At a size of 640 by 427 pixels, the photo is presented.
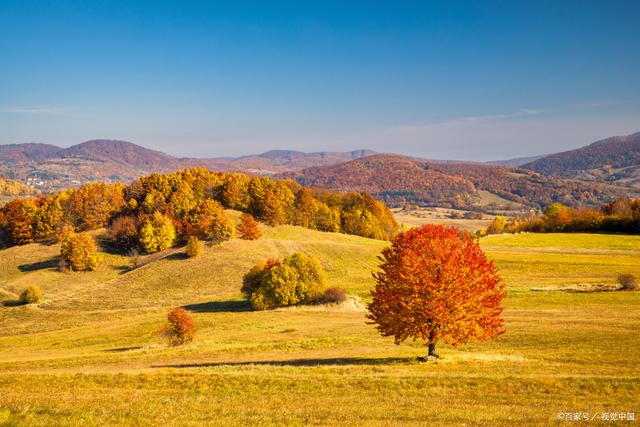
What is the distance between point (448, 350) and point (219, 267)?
206ft

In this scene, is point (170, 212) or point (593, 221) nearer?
point (170, 212)

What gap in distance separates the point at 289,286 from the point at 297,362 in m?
33.8

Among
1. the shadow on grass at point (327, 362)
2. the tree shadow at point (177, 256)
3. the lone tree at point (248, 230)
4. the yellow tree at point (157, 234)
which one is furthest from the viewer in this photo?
the lone tree at point (248, 230)

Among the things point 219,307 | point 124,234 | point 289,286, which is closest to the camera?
point 289,286

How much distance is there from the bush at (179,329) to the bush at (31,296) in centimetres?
4619

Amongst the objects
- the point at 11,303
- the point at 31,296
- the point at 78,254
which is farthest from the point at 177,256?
the point at 11,303

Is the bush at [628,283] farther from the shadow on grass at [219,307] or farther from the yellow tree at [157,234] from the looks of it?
the yellow tree at [157,234]

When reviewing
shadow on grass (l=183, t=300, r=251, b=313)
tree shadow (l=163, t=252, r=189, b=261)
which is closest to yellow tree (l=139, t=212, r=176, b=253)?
tree shadow (l=163, t=252, r=189, b=261)

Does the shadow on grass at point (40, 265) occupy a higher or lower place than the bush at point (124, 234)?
lower

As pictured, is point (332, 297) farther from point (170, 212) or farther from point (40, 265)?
point (40, 265)

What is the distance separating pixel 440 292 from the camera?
1132 inches

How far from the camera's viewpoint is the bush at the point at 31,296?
78312 millimetres

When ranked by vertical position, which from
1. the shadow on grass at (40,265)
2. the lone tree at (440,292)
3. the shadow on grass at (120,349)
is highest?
the lone tree at (440,292)

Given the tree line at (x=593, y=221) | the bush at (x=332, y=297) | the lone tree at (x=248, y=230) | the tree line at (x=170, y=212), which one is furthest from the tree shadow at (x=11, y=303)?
the tree line at (x=593, y=221)
